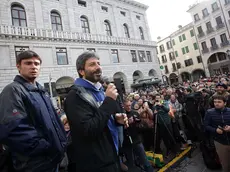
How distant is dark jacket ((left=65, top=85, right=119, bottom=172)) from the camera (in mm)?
1479

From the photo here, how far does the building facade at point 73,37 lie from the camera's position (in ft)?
49.6

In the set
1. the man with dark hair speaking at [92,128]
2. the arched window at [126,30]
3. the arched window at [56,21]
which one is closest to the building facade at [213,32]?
the arched window at [126,30]

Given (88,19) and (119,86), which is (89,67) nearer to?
(119,86)

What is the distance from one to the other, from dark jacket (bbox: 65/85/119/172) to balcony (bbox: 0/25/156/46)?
16700mm

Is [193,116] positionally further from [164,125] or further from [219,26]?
[219,26]

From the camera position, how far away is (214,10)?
29.7 m

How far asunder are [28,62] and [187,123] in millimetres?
5553

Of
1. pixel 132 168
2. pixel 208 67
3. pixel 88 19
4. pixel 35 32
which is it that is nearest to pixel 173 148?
pixel 132 168

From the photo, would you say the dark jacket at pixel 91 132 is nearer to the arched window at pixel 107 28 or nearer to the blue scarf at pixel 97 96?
the blue scarf at pixel 97 96

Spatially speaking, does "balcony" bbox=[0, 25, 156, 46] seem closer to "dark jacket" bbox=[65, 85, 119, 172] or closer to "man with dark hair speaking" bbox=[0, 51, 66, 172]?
"man with dark hair speaking" bbox=[0, 51, 66, 172]

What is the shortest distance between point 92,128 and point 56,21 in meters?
19.9

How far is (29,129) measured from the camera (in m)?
1.48

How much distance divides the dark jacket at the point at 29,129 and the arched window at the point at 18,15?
57.8ft

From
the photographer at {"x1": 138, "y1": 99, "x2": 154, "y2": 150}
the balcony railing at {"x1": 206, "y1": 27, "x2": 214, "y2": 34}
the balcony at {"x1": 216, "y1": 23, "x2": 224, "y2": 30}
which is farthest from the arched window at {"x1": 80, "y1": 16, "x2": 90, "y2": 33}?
the balcony at {"x1": 216, "y1": 23, "x2": 224, "y2": 30}
